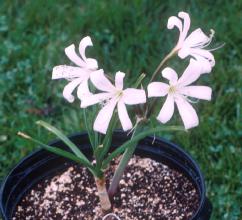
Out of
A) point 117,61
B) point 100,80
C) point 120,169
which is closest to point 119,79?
point 100,80

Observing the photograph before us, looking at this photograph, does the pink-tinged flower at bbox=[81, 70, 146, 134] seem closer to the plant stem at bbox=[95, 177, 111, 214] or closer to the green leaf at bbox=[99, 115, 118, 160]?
the green leaf at bbox=[99, 115, 118, 160]

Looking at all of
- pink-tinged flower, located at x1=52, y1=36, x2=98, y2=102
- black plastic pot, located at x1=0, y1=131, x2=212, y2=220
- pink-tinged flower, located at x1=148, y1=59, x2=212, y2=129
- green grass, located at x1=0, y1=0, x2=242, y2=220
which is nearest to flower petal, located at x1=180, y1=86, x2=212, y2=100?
pink-tinged flower, located at x1=148, y1=59, x2=212, y2=129

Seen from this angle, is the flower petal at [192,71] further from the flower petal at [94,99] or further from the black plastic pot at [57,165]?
the black plastic pot at [57,165]

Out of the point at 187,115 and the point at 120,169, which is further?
the point at 120,169

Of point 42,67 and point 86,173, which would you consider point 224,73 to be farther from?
point 86,173

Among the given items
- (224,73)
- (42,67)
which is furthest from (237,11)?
(42,67)

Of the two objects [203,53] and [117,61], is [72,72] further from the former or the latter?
[117,61]
